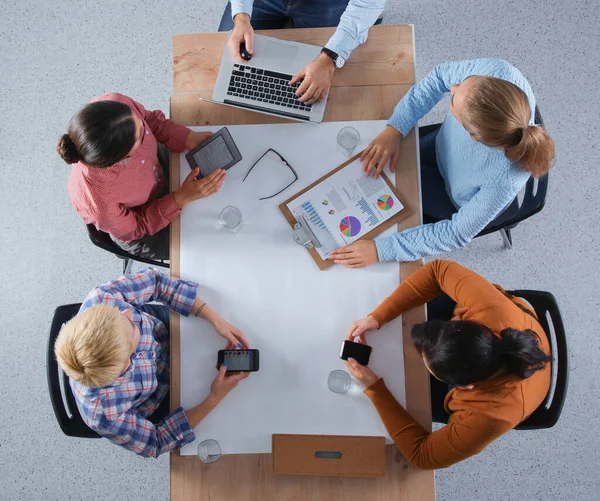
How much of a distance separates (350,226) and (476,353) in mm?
517

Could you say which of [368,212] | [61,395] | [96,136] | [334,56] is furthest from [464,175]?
[61,395]

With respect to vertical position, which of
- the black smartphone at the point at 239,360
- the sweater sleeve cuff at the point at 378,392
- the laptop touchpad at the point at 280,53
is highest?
the laptop touchpad at the point at 280,53

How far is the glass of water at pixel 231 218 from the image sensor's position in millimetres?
1469

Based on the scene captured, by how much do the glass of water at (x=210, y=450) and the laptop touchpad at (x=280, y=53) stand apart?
3.72ft

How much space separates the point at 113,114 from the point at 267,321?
69 centimetres

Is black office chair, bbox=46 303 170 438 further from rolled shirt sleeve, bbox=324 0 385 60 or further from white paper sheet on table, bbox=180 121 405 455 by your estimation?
rolled shirt sleeve, bbox=324 0 385 60

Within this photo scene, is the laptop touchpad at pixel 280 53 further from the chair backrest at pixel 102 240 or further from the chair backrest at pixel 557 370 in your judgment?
the chair backrest at pixel 557 370

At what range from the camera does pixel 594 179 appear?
2.24m

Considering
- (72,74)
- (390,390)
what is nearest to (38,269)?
(72,74)

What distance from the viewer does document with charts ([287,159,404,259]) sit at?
148cm

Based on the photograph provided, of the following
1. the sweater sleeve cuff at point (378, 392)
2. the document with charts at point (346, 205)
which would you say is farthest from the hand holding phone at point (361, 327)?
the document with charts at point (346, 205)

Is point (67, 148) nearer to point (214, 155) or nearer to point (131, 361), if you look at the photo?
point (214, 155)

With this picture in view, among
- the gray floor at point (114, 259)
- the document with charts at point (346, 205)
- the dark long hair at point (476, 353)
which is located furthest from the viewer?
the gray floor at point (114, 259)

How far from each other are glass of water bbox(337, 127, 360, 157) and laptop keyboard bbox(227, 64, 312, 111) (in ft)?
0.42
